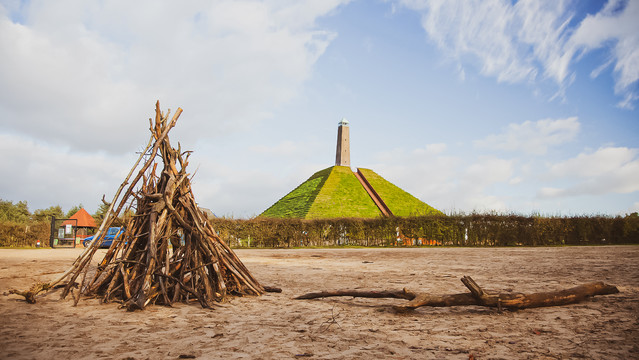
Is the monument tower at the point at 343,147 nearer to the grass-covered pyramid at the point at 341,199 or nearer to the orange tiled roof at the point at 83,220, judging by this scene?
the grass-covered pyramid at the point at 341,199

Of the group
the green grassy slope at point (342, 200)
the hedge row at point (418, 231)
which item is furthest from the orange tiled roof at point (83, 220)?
the green grassy slope at point (342, 200)

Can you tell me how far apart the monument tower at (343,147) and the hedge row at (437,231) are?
50.9m

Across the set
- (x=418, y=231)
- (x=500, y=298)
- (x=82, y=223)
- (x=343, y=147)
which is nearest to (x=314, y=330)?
(x=500, y=298)

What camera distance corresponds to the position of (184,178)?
636 centimetres

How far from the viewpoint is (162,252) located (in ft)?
19.2

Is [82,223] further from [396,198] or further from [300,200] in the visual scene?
[396,198]

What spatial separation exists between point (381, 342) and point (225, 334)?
178 centimetres

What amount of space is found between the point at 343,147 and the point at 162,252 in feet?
239

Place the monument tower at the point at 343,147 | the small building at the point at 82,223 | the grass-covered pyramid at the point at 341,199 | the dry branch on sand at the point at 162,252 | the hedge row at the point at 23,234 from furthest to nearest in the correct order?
1. the monument tower at the point at 343,147
2. the grass-covered pyramid at the point at 341,199
3. the small building at the point at 82,223
4. the hedge row at the point at 23,234
5. the dry branch on sand at the point at 162,252

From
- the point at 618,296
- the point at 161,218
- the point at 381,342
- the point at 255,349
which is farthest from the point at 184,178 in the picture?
the point at 618,296

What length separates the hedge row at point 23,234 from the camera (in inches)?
981

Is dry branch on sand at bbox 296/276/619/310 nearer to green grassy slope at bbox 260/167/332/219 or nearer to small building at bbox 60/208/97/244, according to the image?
small building at bbox 60/208/97/244

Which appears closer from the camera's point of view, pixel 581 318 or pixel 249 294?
pixel 581 318

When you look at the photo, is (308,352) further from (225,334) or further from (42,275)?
(42,275)
